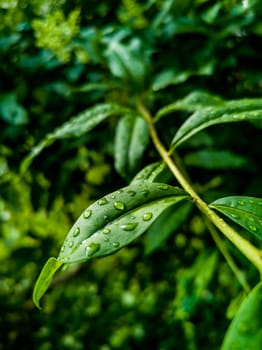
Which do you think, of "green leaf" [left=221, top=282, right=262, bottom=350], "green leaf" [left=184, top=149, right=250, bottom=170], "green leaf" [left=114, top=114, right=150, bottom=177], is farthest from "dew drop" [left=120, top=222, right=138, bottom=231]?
"green leaf" [left=184, top=149, right=250, bottom=170]

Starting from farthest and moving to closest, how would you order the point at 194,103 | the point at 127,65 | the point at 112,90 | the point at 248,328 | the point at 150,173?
the point at 112,90 → the point at 127,65 → the point at 194,103 → the point at 150,173 → the point at 248,328

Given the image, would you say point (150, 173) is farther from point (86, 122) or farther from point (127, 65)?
point (127, 65)

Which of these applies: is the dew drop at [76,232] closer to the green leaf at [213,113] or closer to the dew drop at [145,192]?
the dew drop at [145,192]

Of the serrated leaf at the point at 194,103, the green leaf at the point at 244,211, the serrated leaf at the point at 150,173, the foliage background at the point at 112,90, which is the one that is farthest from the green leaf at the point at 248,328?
the foliage background at the point at 112,90

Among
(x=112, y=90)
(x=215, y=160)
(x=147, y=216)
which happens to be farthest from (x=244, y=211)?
(x=112, y=90)

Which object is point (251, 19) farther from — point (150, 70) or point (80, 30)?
point (80, 30)

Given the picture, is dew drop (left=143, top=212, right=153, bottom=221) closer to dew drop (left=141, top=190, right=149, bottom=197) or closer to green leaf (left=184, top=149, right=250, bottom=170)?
dew drop (left=141, top=190, right=149, bottom=197)
